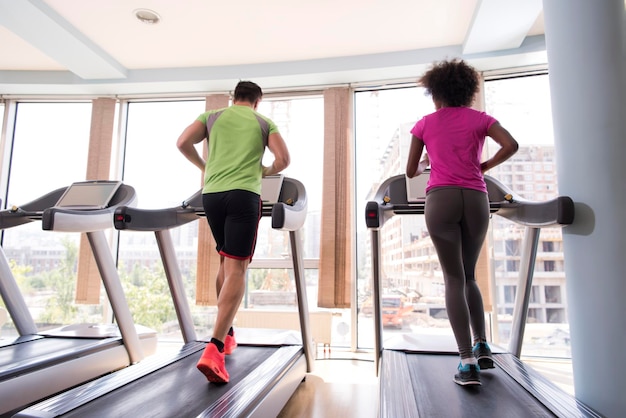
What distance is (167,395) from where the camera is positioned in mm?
1689

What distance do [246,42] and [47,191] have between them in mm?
2905

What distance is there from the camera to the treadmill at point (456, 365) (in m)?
1.47

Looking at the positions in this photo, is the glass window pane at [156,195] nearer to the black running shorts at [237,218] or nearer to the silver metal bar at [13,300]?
the silver metal bar at [13,300]

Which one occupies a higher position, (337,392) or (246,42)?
(246,42)

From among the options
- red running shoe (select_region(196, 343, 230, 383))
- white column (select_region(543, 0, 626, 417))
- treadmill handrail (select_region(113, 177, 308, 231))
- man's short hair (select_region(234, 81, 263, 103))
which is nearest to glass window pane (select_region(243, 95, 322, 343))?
treadmill handrail (select_region(113, 177, 308, 231))

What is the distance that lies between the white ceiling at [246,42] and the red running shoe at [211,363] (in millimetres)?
2682

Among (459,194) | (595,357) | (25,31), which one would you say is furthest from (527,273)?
(25,31)

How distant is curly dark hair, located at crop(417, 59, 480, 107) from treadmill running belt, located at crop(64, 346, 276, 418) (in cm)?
159

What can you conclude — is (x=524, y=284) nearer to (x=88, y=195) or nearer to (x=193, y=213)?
(x=193, y=213)

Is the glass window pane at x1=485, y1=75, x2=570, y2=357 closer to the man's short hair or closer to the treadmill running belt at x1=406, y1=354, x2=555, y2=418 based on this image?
the treadmill running belt at x1=406, y1=354, x2=555, y2=418

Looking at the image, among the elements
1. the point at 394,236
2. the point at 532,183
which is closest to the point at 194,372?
the point at 394,236

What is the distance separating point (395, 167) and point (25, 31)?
11.7 feet

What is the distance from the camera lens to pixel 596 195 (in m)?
1.47

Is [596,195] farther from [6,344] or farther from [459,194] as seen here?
[6,344]
